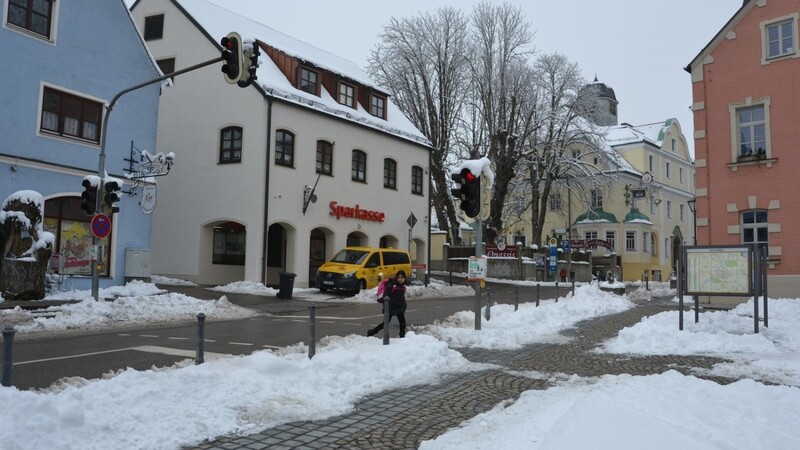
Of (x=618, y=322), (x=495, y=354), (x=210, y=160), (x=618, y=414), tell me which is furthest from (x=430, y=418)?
(x=210, y=160)

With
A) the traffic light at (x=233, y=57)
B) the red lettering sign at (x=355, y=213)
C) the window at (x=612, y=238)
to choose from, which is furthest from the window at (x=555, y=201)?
the traffic light at (x=233, y=57)

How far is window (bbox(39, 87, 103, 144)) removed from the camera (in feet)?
64.0

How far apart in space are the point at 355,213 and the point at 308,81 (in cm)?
669

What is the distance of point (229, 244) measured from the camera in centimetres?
2788

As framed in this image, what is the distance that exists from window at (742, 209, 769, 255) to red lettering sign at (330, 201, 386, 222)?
16.7 meters

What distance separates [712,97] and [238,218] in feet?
63.1

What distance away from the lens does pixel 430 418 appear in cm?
644

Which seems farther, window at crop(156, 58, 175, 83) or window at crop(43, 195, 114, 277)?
window at crop(156, 58, 175, 83)

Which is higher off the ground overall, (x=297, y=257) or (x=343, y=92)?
(x=343, y=92)

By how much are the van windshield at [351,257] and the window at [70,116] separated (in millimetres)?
10004

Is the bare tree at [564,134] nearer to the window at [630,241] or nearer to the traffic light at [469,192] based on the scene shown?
the window at [630,241]

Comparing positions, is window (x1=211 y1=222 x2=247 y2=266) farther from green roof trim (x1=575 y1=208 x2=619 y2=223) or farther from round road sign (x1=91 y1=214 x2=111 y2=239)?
green roof trim (x1=575 y1=208 x2=619 y2=223)

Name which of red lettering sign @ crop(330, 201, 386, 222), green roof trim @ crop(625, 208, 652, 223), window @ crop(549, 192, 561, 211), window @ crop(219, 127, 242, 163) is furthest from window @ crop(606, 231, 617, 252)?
window @ crop(219, 127, 242, 163)

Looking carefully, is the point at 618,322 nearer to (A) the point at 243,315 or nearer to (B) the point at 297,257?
(A) the point at 243,315
